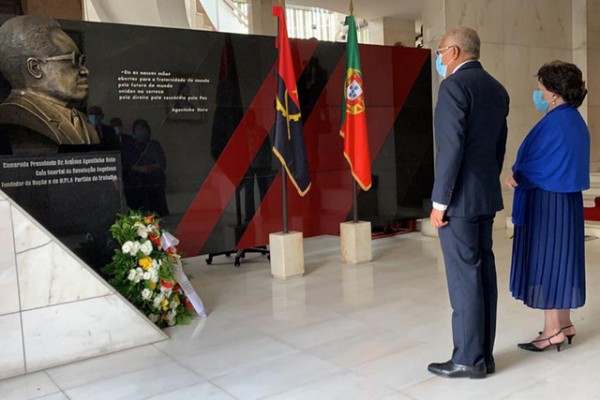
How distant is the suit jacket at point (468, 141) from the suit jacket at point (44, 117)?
3.13m

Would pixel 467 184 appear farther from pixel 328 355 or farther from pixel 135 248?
pixel 135 248

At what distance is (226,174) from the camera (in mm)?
5809

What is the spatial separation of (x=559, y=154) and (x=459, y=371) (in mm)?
1182

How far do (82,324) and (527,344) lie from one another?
97.3 inches

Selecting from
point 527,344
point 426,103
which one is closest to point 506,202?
point 426,103

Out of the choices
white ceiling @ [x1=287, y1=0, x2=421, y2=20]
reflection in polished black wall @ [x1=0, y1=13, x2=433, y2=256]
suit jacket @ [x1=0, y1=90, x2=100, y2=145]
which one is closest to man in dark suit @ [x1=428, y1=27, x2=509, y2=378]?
suit jacket @ [x1=0, y1=90, x2=100, y2=145]

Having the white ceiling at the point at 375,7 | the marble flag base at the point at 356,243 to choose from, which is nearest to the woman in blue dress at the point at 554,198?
the marble flag base at the point at 356,243

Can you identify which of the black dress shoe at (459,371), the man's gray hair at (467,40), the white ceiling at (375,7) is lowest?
the black dress shoe at (459,371)

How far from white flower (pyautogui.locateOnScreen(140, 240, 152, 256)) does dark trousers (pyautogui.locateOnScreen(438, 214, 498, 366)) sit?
1.93 m

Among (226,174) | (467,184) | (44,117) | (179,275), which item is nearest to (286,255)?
(226,174)

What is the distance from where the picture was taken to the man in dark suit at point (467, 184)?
2.62m

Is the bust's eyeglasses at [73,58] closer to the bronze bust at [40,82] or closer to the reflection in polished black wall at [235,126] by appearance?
the bronze bust at [40,82]

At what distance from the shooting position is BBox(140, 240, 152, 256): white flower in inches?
149

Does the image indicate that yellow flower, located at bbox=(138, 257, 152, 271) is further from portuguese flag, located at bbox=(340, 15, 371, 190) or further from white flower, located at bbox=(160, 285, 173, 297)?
portuguese flag, located at bbox=(340, 15, 371, 190)
